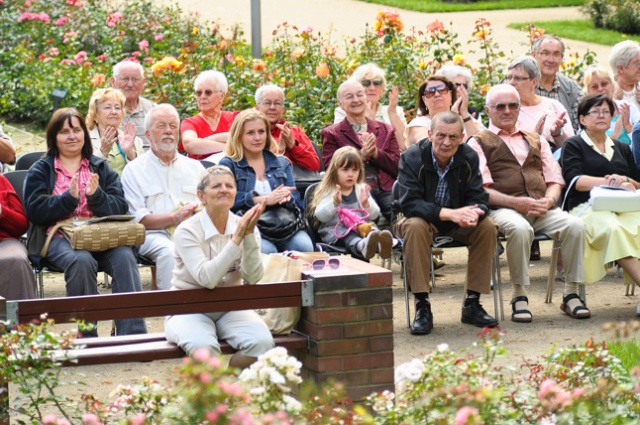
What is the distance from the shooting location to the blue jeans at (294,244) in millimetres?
7918

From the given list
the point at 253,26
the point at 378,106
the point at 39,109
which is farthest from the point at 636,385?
the point at 39,109

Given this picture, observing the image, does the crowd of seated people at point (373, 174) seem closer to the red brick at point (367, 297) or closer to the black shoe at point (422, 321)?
the black shoe at point (422, 321)

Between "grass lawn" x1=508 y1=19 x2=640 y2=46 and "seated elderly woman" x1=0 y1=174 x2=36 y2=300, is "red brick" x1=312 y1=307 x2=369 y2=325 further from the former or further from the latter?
"grass lawn" x1=508 y1=19 x2=640 y2=46

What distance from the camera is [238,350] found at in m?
5.64

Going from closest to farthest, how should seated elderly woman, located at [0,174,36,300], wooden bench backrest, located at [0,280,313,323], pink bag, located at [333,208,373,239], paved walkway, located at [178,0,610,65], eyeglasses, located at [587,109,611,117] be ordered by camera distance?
wooden bench backrest, located at [0,280,313,323]
seated elderly woman, located at [0,174,36,300]
pink bag, located at [333,208,373,239]
eyeglasses, located at [587,109,611,117]
paved walkway, located at [178,0,610,65]

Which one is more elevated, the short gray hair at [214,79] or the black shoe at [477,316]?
the short gray hair at [214,79]

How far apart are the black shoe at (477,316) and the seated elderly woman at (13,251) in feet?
9.57

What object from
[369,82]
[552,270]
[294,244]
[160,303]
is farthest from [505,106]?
[160,303]

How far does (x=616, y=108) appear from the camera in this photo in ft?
31.3

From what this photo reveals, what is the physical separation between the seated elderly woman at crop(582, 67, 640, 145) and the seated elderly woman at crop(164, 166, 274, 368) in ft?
14.8

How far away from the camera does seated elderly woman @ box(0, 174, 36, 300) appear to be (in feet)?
23.0

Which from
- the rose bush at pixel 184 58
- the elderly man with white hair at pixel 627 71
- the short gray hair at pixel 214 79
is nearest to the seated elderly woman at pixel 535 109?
the elderly man with white hair at pixel 627 71

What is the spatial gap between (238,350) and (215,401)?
1.90 metres

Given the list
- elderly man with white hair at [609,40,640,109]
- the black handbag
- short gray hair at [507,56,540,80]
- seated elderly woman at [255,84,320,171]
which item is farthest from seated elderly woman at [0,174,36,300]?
elderly man with white hair at [609,40,640,109]
